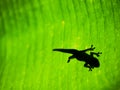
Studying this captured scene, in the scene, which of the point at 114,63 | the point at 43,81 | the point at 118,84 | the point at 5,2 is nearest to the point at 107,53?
the point at 114,63

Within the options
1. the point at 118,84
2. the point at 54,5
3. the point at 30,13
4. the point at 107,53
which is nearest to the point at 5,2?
the point at 30,13

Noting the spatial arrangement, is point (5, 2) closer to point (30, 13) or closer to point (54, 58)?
point (30, 13)

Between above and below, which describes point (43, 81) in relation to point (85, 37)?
below

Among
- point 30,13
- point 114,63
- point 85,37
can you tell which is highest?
point 30,13

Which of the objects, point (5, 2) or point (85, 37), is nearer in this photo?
point (5, 2)

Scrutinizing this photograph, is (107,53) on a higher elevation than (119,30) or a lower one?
Answer: lower

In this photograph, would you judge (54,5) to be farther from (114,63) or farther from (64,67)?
(114,63)
